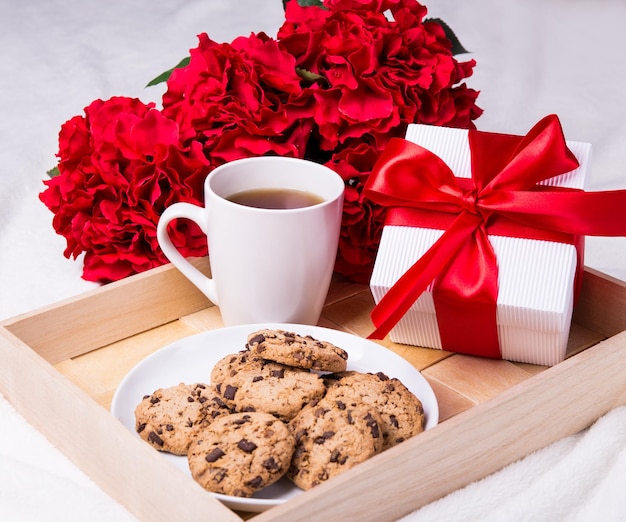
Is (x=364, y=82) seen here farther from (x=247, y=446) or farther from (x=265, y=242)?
(x=247, y=446)

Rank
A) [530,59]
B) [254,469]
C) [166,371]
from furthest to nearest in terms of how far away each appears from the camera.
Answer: [530,59]
[166,371]
[254,469]

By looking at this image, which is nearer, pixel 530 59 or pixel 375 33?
pixel 375 33

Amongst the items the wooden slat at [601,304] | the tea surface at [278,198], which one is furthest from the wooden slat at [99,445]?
the wooden slat at [601,304]

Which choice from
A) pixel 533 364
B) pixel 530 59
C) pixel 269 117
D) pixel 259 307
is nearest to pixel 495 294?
pixel 533 364

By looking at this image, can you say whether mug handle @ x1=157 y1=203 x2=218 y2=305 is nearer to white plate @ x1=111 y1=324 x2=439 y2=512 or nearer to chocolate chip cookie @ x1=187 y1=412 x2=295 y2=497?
white plate @ x1=111 y1=324 x2=439 y2=512

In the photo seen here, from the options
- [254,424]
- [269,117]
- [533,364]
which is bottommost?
[533,364]

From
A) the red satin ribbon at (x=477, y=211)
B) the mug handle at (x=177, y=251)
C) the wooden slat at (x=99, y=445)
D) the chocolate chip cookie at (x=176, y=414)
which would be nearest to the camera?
the wooden slat at (x=99, y=445)

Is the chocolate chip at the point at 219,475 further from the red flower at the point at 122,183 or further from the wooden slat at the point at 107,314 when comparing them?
the red flower at the point at 122,183

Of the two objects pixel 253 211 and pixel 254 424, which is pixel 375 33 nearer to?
pixel 253 211
